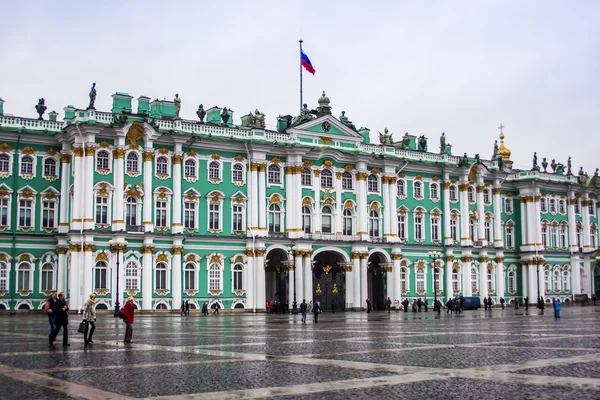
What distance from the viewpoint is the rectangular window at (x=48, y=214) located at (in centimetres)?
6188

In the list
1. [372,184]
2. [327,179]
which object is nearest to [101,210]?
[327,179]

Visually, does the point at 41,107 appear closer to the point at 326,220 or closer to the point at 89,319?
the point at 326,220

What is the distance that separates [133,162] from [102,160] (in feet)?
8.38

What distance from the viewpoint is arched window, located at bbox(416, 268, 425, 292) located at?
3009 inches

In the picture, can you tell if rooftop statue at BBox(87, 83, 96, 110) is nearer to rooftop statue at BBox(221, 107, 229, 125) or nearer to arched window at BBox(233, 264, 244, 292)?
rooftop statue at BBox(221, 107, 229, 125)

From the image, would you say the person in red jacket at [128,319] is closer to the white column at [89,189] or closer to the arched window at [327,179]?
the white column at [89,189]

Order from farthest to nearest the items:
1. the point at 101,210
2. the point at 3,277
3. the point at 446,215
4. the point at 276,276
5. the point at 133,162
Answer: the point at 446,215
the point at 276,276
the point at 133,162
the point at 101,210
the point at 3,277

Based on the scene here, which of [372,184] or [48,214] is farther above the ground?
[372,184]

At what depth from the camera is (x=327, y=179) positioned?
71688 mm

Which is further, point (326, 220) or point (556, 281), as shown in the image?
point (556, 281)

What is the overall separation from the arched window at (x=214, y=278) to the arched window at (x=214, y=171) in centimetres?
757

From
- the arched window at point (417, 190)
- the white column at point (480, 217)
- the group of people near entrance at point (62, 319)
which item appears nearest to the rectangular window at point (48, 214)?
the arched window at point (417, 190)

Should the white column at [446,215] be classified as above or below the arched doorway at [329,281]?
above

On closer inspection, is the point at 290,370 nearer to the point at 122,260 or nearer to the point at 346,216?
the point at 122,260
